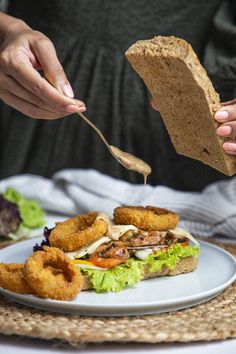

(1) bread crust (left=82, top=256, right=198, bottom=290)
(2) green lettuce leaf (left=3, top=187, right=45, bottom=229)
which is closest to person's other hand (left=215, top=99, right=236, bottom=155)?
(1) bread crust (left=82, top=256, right=198, bottom=290)

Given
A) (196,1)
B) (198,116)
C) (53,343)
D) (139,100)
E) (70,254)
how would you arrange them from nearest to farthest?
(53,343) → (70,254) → (198,116) → (196,1) → (139,100)

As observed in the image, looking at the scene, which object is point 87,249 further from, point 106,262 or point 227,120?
point 227,120

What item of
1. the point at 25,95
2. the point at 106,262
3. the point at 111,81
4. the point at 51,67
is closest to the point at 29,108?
the point at 25,95

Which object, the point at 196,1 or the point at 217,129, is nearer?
the point at 217,129

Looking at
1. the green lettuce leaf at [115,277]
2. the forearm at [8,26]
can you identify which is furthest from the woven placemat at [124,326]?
the forearm at [8,26]

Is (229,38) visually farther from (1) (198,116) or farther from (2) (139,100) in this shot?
(1) (198,116)

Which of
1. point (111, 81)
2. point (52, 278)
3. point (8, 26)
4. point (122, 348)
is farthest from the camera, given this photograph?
point (111, 81)

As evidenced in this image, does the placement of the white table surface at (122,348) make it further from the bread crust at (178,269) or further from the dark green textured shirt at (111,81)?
the dark green textured shirt at (111,81)

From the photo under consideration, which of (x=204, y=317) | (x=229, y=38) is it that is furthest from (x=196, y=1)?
(x=204, y=317)
